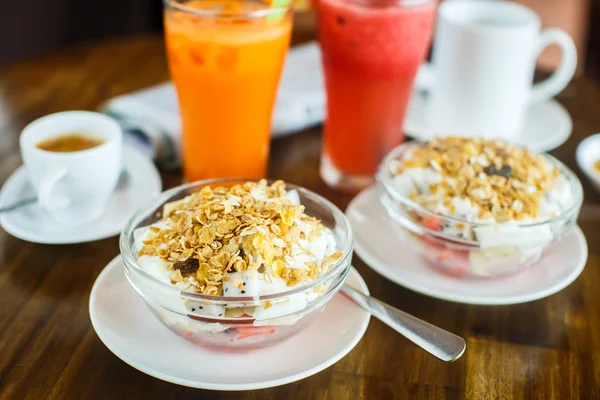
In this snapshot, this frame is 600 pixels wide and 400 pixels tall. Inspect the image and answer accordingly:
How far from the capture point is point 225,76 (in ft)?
3.44

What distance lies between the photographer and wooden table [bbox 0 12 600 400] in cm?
74

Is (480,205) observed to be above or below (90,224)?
above

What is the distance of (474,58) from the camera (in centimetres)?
122

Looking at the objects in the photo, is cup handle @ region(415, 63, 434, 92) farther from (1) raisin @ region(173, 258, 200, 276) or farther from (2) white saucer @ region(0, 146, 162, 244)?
(1) raisin @ region(173, 258, 200, 276)

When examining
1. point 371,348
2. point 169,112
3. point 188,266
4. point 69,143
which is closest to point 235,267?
point 188,266

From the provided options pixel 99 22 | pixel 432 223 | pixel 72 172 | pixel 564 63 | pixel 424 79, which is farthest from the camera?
pixel 99 22

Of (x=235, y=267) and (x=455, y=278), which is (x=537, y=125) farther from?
(x=235, y=267)

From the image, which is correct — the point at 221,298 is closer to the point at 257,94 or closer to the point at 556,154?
the point at 257,94

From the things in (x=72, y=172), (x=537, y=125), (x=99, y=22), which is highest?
(x=72, y=172)

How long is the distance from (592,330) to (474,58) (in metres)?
0.55

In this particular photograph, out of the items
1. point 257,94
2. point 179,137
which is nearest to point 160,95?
point 179,137

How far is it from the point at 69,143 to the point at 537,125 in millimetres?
882

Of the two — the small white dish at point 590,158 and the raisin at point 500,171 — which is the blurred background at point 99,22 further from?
the raisin at point 500,171

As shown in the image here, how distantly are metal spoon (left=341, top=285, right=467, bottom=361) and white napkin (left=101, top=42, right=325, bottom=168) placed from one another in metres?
0.52
